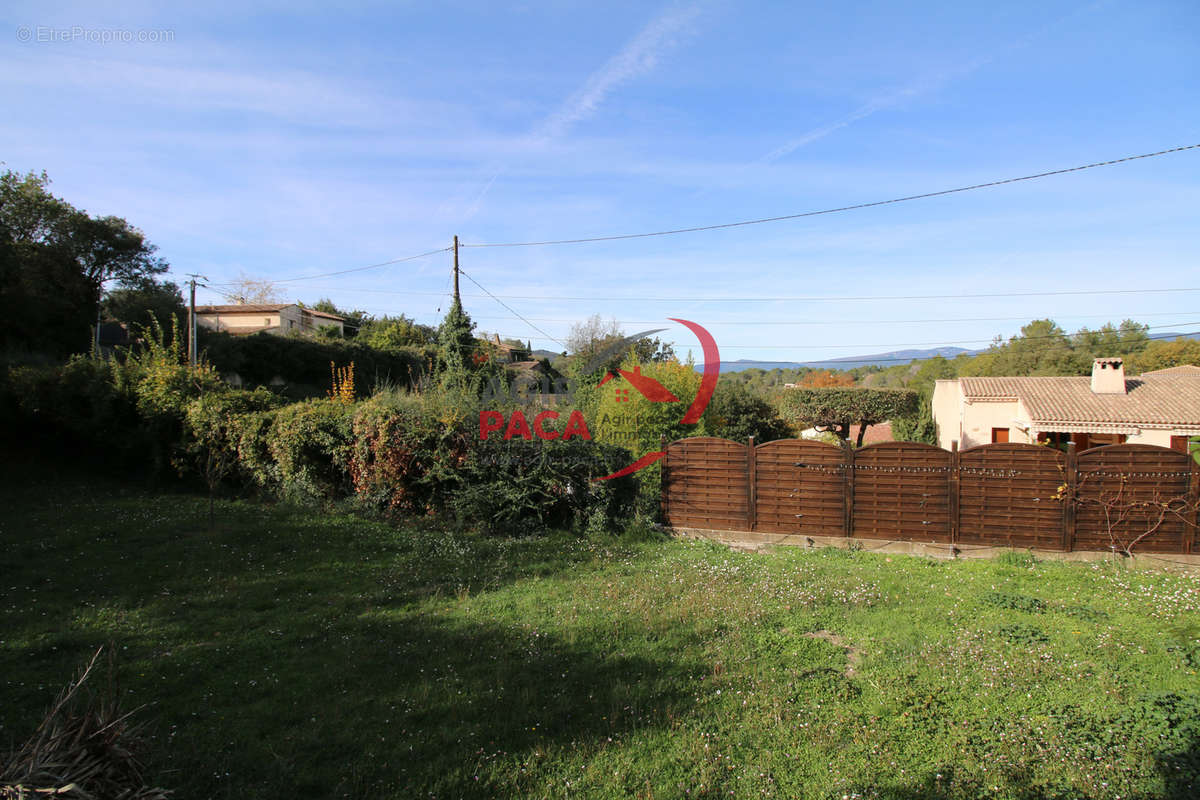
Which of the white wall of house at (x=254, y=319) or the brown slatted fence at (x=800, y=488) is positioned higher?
Answer: the white wall of house at (x=254, y=319)

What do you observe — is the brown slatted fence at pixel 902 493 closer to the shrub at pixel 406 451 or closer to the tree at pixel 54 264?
the shrub at pixel 406 451

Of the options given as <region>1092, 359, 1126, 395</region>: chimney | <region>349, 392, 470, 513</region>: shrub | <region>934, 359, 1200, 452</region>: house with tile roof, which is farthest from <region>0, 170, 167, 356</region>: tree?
<region>1092, 359, 1126, 395</region>: chimney

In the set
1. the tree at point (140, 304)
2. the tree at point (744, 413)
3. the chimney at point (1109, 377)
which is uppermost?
the tree at point (140, 304)

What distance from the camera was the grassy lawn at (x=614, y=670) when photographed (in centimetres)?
341

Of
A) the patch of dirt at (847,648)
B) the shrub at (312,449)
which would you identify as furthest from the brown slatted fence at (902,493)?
the shrub at (312,449)

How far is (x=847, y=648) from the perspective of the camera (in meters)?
5.22

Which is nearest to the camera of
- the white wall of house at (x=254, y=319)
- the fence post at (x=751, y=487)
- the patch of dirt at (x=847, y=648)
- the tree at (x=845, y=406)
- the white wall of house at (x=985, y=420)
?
the patch of dirt at (x=847, y=648)

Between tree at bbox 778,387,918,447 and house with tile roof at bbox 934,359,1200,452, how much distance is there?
198 inches

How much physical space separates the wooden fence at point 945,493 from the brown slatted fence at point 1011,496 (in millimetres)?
15

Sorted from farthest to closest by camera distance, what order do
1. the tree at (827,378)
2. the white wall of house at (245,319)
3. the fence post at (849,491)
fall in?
the tree at (827,378) < the white wall of house at (245,319) < the fence post at (849,491)

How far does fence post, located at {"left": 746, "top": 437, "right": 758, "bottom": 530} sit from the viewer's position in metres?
9.65

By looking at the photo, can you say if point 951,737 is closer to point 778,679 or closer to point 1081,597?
point 778,679

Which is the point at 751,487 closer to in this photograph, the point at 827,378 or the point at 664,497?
the point at 664,497

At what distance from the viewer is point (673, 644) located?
5203 mm
